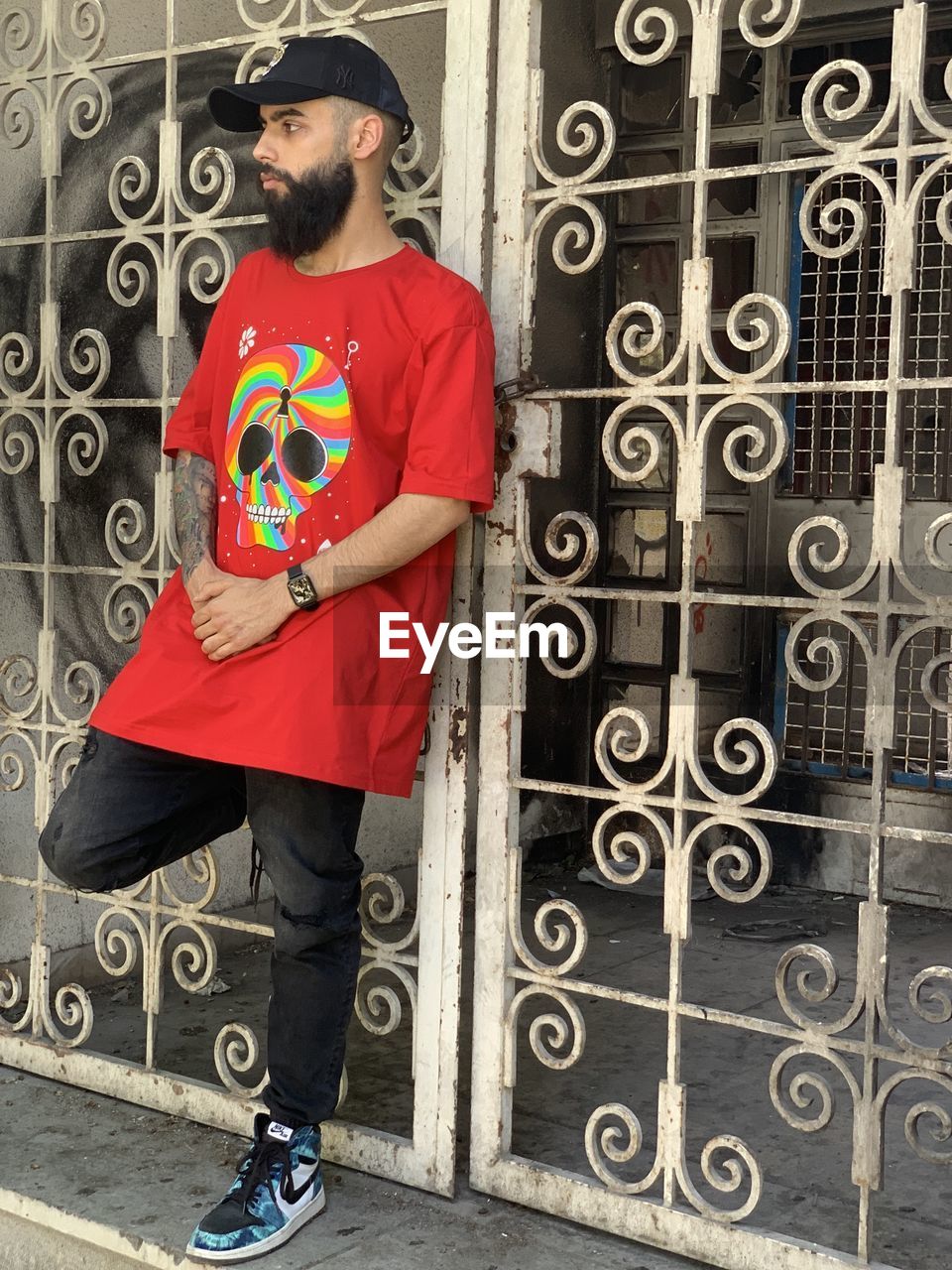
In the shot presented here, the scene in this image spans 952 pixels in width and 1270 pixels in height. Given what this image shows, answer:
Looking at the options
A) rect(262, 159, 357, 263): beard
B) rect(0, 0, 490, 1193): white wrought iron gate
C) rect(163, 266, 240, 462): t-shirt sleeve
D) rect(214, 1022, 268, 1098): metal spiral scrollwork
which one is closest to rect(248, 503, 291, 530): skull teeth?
rect(163, 266, 240, 462): t-shirt sleeve

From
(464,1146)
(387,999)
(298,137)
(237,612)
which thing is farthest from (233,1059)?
(298,137)

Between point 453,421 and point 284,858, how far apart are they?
2.98 ft

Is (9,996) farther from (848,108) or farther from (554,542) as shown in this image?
(848,108)

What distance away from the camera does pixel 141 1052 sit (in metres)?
4.06

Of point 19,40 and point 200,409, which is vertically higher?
point 19,40

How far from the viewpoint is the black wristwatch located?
2.86 m

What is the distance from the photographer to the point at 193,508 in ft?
10.3

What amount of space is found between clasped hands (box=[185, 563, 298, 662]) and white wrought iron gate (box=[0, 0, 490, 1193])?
0.43 meters

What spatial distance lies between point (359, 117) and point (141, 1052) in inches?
97.8

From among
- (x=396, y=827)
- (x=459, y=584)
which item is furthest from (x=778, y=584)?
(x=459, y=584)

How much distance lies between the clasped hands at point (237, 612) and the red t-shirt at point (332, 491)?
0.03m

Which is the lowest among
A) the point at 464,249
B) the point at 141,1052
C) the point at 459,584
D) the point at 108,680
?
the point at 141,1052

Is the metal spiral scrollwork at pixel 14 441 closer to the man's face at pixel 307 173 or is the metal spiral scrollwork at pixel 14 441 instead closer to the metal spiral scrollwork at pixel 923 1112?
the man's face at pixel 307 173

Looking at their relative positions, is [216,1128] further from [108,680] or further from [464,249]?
[464,249]
